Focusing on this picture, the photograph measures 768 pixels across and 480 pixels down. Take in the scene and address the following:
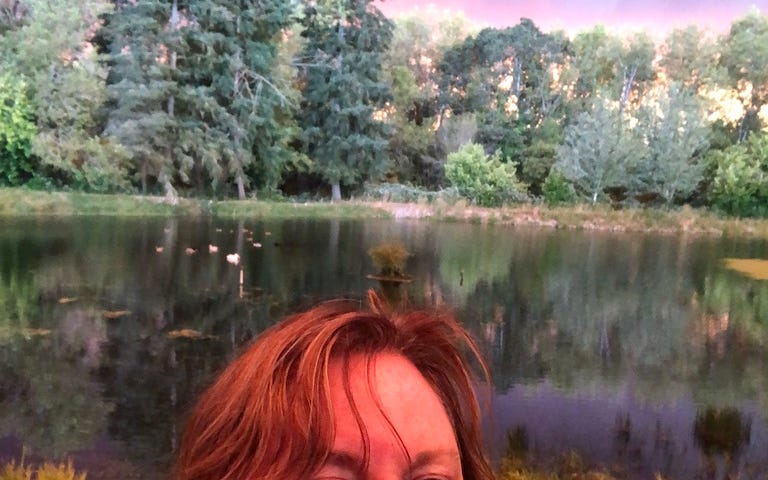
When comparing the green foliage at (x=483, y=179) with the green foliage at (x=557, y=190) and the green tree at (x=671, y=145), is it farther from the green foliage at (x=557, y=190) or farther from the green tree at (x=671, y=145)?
the green tree at (x=671, y=145)

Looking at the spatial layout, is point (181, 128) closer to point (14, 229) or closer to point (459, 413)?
point (14, 229)

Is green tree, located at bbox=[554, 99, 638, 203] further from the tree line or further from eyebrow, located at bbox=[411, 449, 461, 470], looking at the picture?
eyebrow, located at bbox=[411, 449, 461, 470]

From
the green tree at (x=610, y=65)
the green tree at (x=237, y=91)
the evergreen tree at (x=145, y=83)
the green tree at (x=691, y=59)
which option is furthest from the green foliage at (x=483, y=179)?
the evergreen tree at (x=145, y=83)

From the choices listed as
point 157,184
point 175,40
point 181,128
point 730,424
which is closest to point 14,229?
point 157,184

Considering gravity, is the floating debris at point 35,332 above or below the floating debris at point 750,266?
below

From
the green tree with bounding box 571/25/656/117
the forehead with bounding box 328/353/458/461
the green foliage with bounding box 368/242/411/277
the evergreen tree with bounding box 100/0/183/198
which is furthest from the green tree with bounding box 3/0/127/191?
the forehead with bounding box 328/353/458/461

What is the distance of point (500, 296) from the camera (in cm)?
554

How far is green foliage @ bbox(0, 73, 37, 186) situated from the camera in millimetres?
5734

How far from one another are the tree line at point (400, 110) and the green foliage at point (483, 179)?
0.02 m

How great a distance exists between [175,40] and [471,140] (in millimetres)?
3037

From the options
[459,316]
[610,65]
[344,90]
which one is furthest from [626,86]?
[459,316]

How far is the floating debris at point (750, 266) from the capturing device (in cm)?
577

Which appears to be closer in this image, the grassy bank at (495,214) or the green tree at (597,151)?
the grassy bank at (495,214)

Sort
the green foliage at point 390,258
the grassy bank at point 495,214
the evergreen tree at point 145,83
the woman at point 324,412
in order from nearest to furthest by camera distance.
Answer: the woman at point 324,412, the green foliage at point 390,258, the evergreen tree at point 145,83, the grassy bank at point 495,214
